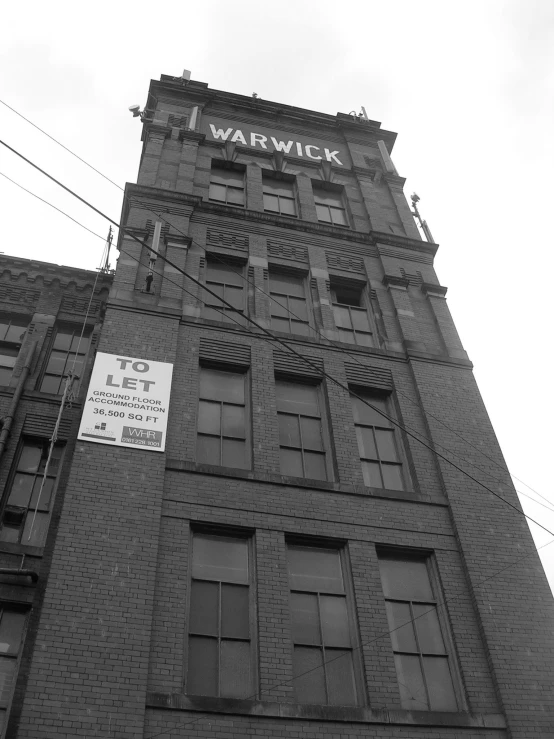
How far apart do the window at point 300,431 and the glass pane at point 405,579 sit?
214 centimetres

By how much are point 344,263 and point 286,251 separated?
5.28 feet

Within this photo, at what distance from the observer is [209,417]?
14172 millimetres

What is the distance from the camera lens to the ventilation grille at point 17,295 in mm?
18266

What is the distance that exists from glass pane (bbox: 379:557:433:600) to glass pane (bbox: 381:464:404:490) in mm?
1712

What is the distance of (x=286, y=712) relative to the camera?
9945mm

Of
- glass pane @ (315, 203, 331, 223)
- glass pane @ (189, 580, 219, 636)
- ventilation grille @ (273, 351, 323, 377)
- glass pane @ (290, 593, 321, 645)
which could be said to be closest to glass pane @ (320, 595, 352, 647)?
glass pane @ (290, 593, 321, 645)

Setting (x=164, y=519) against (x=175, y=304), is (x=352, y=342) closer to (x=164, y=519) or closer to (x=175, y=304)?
(x=175, y=304)

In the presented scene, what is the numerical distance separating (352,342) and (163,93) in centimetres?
1283

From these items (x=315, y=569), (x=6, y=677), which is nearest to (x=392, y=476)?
(x=315, y=569)

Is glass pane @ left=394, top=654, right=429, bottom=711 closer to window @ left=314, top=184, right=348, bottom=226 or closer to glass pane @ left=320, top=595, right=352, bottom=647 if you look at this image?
glass pane @ left=320, top=595, right=352, bottom=647

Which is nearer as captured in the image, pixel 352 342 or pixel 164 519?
pixel 164 519

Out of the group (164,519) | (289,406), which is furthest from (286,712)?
(289,406)

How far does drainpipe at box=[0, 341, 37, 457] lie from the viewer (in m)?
14.2

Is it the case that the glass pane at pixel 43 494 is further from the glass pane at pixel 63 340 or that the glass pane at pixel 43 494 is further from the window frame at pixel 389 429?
the window frame at pixel 389 429
